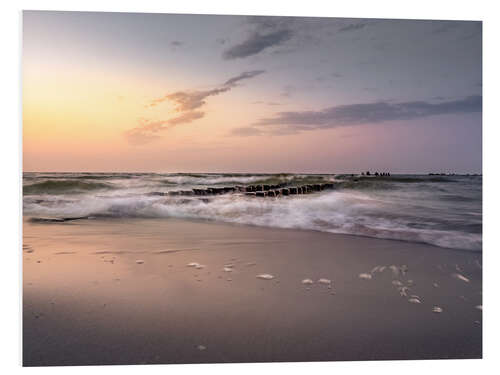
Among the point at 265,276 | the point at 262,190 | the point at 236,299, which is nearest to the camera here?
the point at 236,299

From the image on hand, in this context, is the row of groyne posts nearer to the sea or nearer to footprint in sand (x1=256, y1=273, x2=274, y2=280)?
the sea

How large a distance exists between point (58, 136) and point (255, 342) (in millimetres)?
1942

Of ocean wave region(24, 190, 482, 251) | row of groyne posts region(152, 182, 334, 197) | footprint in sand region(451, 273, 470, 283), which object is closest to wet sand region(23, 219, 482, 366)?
footprint in sand region(451, 273, 470, 283)

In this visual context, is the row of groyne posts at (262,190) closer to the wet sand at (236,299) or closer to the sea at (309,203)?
the sea at (309,203)

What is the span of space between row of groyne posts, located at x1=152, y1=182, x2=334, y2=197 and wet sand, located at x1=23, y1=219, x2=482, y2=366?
403 mm

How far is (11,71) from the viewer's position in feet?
9.20

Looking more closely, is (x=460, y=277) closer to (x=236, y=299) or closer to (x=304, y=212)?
(x=304, y=212)

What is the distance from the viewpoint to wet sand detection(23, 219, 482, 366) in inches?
91.4

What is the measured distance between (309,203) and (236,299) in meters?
1.25

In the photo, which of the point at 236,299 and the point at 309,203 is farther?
the point at 309,203

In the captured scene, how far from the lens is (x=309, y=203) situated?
3.51m

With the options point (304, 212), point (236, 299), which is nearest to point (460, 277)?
point (304, 212)

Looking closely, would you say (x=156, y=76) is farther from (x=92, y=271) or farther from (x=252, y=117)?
(x=92, y=271)
